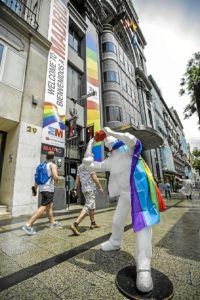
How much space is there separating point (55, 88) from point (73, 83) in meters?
3.70

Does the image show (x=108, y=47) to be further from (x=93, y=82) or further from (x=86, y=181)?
(x=86, y=181)

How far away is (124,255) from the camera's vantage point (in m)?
2.54

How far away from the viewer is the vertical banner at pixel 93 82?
11.9 metres

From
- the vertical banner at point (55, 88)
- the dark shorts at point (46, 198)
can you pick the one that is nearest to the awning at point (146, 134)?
the vertical banner at point (55, 88)

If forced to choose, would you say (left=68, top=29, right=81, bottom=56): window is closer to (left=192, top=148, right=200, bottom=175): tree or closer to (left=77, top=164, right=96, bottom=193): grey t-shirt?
(left=77, top=164, right=96, bottom=193): grey t-shirt

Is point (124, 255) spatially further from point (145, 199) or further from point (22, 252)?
point (22, 252)

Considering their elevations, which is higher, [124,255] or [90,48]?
[90,48]

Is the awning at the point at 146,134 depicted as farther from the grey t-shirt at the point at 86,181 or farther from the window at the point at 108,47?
the window at the point at 108,47

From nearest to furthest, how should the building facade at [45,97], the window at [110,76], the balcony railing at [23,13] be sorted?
the building facade at [45,97]
the balcony railing at [23,13]
the window at [110,76]

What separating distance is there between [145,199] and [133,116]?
62.9 ft

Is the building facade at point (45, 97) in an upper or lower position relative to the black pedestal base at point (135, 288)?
upper

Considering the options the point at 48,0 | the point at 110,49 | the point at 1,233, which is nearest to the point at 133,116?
the point at 110,49

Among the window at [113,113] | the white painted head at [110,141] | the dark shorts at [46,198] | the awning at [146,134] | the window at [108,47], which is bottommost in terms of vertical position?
the dark shorts at [46,198]

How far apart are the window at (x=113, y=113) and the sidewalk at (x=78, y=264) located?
13.5 m
